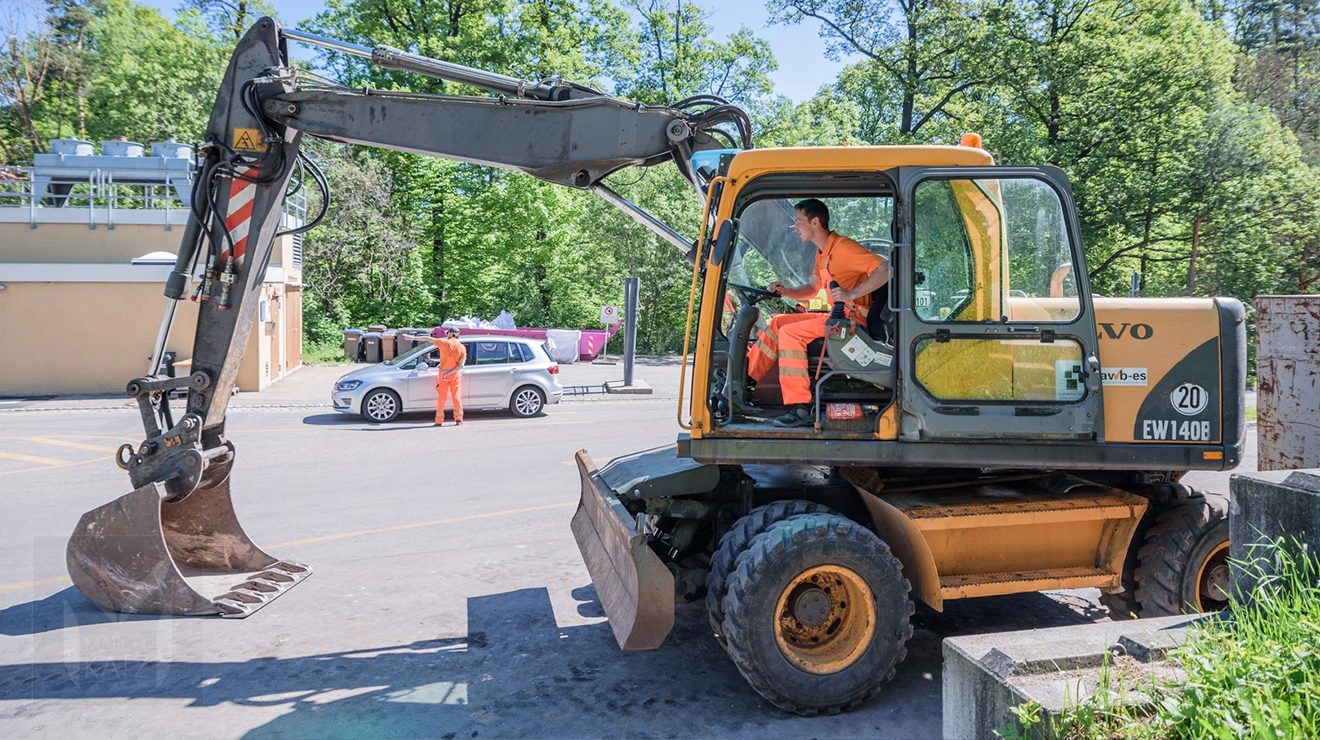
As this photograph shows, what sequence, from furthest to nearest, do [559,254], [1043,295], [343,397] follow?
1. [559,254]
2. [343,397]
3. [1043,295]

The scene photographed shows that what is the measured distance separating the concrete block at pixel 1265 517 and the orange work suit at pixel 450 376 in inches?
543

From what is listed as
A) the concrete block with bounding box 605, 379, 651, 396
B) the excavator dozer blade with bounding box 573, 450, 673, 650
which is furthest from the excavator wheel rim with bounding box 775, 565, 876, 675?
the concrete block with bounding box 605, 379, 651, 396

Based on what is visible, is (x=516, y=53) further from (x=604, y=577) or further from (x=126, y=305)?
(x=604, y=577)

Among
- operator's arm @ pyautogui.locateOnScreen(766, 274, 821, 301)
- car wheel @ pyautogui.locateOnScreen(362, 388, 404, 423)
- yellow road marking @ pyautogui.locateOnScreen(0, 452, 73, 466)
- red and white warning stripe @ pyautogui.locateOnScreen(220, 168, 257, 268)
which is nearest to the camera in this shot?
operator's arm @ pyautogui.locateOnScreen(766, 274, 821, 301)

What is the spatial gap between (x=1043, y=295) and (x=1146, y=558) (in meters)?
1.82

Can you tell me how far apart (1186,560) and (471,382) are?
44.2 ft

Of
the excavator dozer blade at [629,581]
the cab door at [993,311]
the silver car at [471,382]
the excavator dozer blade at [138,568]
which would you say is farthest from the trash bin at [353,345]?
the cab door at [993,311]

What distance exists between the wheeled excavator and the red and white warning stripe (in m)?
→ 1.16

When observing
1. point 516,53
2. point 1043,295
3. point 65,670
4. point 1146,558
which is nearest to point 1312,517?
point 1043,295

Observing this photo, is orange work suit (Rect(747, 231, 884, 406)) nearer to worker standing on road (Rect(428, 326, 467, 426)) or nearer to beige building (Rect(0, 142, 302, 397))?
worker standing on road (Rect(428, 326, 467, 426))

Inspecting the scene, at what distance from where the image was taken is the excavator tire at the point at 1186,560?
5.21 m

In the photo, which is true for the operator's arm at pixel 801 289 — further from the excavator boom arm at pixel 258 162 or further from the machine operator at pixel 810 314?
the excavator boom arm at pixel 258 162

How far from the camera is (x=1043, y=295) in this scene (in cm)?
488

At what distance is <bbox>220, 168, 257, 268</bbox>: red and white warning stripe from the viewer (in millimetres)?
6273
